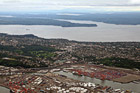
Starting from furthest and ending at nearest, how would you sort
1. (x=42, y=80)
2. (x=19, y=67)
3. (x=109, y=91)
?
(x=19, y=67)
(x=42, y=80)
(x=109, y=91)

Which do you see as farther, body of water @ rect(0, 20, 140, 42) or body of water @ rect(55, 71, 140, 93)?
body of water @ rect(0, 20, 140, 42)

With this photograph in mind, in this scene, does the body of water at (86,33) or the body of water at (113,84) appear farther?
the body of water at (86,33)

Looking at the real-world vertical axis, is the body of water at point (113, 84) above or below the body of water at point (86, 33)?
below

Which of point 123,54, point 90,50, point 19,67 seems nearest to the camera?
point 19,67

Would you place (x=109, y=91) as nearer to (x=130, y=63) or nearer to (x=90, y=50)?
(x=130, y=63)

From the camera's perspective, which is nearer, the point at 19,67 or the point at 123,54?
the point at 19,67

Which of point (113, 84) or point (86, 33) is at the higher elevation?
point (86, 33)

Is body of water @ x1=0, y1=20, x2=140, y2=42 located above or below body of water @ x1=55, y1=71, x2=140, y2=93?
above

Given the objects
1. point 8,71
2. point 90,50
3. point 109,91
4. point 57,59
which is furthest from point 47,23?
point 109,91

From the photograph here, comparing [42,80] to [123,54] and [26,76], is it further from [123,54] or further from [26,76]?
[123,54]

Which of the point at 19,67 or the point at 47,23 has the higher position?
the point at 47,23

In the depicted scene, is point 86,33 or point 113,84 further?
point 86,33
